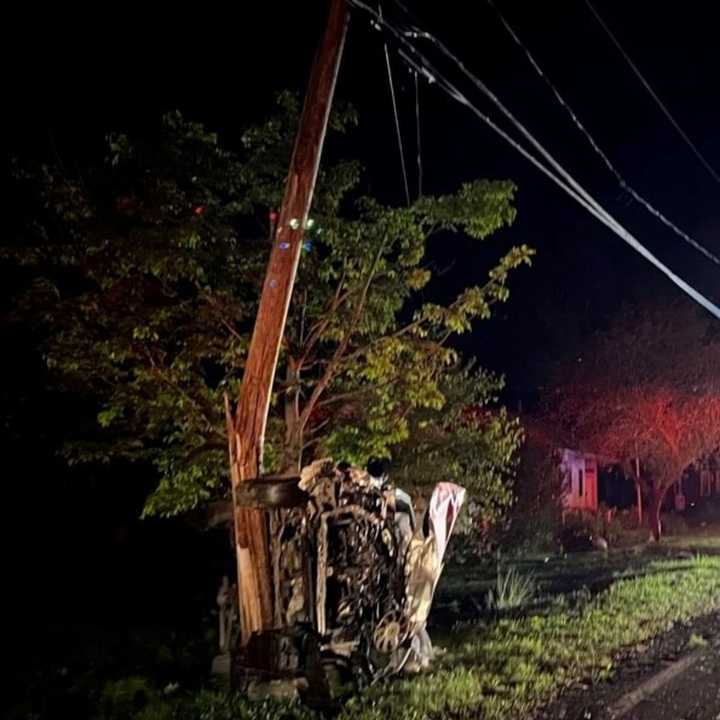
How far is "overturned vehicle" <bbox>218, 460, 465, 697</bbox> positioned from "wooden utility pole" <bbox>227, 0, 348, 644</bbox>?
6.0 inches

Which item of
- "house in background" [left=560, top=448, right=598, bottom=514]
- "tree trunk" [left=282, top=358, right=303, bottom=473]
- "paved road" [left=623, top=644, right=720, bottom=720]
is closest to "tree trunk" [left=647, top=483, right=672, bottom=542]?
"house in background" [left=560, top=448, right=598, bottom=514]

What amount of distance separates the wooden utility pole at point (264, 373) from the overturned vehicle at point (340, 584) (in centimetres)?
15

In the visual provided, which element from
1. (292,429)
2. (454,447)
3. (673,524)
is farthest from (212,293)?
(673,524)

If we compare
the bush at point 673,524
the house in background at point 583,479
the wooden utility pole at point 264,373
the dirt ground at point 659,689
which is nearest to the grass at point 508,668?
the dirt ground at point 659,689

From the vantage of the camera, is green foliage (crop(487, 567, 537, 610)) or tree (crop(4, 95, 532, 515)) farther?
green foliage (crop(487, 567, 537, 610))

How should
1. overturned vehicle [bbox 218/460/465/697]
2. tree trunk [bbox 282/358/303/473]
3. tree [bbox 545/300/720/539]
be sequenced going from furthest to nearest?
tree [bbox 545/300/720/539], tree trunk [bbox 282/358/303/473], overturned vehicle [bbox 218/460/465/697]

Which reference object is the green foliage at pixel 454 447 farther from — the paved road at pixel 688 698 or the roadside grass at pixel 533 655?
the paved road at pixel 688 698

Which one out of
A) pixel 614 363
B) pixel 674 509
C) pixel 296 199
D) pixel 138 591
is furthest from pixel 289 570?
pixel 674 509

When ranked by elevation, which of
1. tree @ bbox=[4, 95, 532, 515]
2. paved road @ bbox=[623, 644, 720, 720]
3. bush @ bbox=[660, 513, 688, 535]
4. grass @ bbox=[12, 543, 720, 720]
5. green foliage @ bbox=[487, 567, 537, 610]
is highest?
tree @ bbox=[4, 95, 532, 515]

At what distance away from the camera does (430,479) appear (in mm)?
12234

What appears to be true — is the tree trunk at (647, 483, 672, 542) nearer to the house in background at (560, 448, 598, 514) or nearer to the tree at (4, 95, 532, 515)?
the house in background at (560, 448, 598, 514)

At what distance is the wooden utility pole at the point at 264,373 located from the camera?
7.65 meters

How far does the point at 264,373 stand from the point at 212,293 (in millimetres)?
1920

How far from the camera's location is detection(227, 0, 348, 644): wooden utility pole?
301 inches
